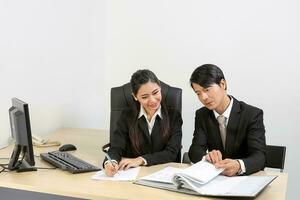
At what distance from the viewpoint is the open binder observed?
5.10ft

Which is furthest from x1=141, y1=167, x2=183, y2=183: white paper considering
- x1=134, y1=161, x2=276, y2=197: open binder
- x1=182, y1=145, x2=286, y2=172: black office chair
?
x1=182, y1=145, x2=286, y2=172: black office chair

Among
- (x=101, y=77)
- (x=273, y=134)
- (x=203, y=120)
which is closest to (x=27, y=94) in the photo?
(x=101, y=77)

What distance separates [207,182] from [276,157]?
0.75 m

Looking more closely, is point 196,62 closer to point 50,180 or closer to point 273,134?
point 273,134

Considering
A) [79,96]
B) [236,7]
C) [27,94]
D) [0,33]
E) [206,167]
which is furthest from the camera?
[79,96]

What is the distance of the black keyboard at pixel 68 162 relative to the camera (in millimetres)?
1927

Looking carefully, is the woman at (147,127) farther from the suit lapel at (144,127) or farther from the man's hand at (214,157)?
the man's hand at (214,157)

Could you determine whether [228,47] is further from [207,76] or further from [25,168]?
[25,168]

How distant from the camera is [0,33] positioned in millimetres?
2375

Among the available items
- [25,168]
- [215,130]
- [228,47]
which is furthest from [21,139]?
[228,47]

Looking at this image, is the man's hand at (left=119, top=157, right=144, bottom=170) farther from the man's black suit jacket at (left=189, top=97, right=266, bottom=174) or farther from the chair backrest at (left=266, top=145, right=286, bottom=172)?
the chair backrest at (left=266, top=145, right=286, bottom=172)

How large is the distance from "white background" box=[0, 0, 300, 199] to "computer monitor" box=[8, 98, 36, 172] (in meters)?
0.62

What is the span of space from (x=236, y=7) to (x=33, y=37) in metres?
1.56

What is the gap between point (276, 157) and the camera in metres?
2.24
